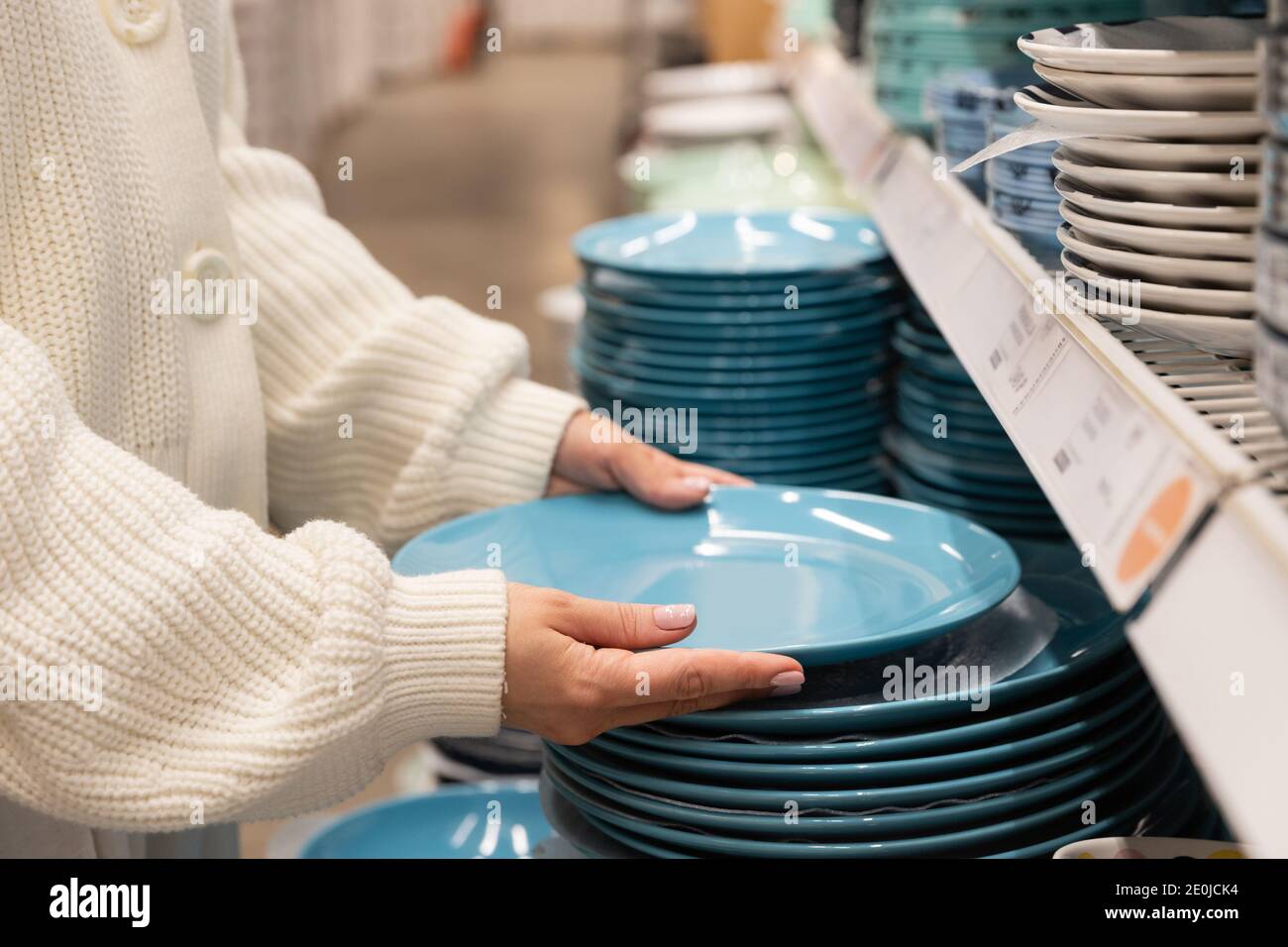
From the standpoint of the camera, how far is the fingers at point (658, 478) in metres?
1.35

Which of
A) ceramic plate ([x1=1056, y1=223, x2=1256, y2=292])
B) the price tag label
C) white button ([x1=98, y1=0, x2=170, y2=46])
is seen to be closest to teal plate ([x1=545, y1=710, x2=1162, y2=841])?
the price tag label

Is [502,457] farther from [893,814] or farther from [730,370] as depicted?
[893,814]

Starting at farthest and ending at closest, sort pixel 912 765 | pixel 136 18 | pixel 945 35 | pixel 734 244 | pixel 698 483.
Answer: pixel 734 244
pixel 945 35
pixel 698 483
pixel 136 18
pixel 912 765

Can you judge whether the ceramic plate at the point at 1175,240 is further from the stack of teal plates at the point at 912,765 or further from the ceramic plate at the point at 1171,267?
the stack of teal plates at the point at 912,765

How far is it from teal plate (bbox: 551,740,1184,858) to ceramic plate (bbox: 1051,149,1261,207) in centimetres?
41

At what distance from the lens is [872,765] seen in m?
0.93

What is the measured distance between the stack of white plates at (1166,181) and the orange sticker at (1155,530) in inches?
6.3

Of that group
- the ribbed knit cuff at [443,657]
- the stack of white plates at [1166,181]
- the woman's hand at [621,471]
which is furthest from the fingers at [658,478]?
the stack of white plates at [1166,181]

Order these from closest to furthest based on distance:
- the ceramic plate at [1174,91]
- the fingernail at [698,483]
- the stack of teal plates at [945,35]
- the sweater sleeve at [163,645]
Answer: the ceramic plate at [1174,91]
the sweater sleeve at [163,645]
the fingernail at [698,483]
the stack of teal plates at [945,35]

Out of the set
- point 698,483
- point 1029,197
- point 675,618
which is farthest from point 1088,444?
point 698,483

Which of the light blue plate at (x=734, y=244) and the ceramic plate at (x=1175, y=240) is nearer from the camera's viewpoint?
the ceramic plate at (x=1175, y=240)

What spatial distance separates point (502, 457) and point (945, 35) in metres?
0.82
